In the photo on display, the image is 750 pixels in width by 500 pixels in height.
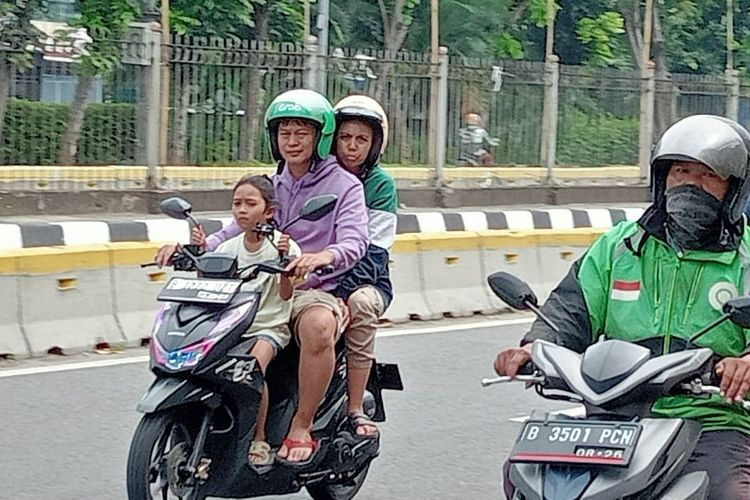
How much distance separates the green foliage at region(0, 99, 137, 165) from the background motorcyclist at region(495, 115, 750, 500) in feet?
41.0

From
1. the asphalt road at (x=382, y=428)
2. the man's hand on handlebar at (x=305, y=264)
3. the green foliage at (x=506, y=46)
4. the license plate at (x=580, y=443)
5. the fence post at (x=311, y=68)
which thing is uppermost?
the green foliage at (x=506, y=46)

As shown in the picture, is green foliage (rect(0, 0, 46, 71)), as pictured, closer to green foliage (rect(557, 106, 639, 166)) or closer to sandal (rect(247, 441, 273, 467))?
green foliage (rect(557, 106, 639, 166))

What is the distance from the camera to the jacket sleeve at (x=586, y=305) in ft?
13.8

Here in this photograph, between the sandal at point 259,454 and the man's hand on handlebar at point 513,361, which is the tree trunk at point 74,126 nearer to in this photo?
the sandal at point 259,454

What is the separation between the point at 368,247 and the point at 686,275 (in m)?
2.43

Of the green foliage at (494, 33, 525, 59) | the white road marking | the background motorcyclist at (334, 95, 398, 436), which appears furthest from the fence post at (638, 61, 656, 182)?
the background motorcyclist at (334, 95, 398, 436)

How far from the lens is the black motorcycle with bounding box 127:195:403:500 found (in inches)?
212

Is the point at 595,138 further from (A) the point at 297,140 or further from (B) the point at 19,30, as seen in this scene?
(A) the point at 297,140

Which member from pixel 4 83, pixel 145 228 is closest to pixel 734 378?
pixel 145 228

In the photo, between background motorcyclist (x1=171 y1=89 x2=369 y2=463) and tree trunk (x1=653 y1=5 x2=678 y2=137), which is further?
tree trunk (x1=653 y1=5 x2=678 y2=137)

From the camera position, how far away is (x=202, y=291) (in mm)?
5535

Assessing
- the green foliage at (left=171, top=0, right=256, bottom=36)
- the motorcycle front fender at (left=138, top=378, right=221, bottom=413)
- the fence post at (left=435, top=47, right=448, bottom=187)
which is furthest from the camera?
the green foliage at (left=171, top=0, right=256, bottom=36)

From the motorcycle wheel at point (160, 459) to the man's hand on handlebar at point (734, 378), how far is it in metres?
2.35

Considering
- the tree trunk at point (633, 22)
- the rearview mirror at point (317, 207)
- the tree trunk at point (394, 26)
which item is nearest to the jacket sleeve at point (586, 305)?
the rearview mirror at point (317, 207)
